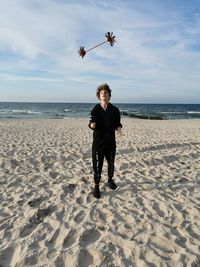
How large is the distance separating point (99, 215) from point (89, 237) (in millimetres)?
712

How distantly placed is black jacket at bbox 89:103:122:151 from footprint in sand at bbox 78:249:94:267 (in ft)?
7.64

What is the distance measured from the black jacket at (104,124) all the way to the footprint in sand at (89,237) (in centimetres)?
184

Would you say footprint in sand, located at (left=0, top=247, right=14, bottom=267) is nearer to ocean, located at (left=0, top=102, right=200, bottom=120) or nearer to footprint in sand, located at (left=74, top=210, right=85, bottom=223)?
footprint in sand, located at (left=74, top=210, right=85, bottom=223)

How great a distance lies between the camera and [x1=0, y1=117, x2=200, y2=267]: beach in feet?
12.5

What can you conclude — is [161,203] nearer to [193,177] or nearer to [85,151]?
[193,177]

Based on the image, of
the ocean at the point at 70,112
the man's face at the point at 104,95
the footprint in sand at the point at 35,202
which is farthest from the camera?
the ocean at the point at 70,112

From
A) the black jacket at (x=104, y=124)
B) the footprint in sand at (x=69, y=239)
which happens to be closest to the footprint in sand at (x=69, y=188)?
the black jacket at (x=104, y=124)

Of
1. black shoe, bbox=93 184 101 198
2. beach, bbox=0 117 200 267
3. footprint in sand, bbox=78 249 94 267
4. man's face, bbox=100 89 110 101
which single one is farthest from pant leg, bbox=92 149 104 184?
footprint in sand, bbox=78 249 94 267

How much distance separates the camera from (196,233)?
4398mm

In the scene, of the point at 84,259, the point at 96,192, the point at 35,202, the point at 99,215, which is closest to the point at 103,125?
the point at 96,192

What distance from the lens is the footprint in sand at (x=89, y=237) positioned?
4094 millimetres

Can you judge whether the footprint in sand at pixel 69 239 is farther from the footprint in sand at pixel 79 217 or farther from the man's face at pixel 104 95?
the man's face at pixel 104 95

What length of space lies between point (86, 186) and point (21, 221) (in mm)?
1919

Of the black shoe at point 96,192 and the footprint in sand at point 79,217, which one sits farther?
the black shoe at point 96,192
